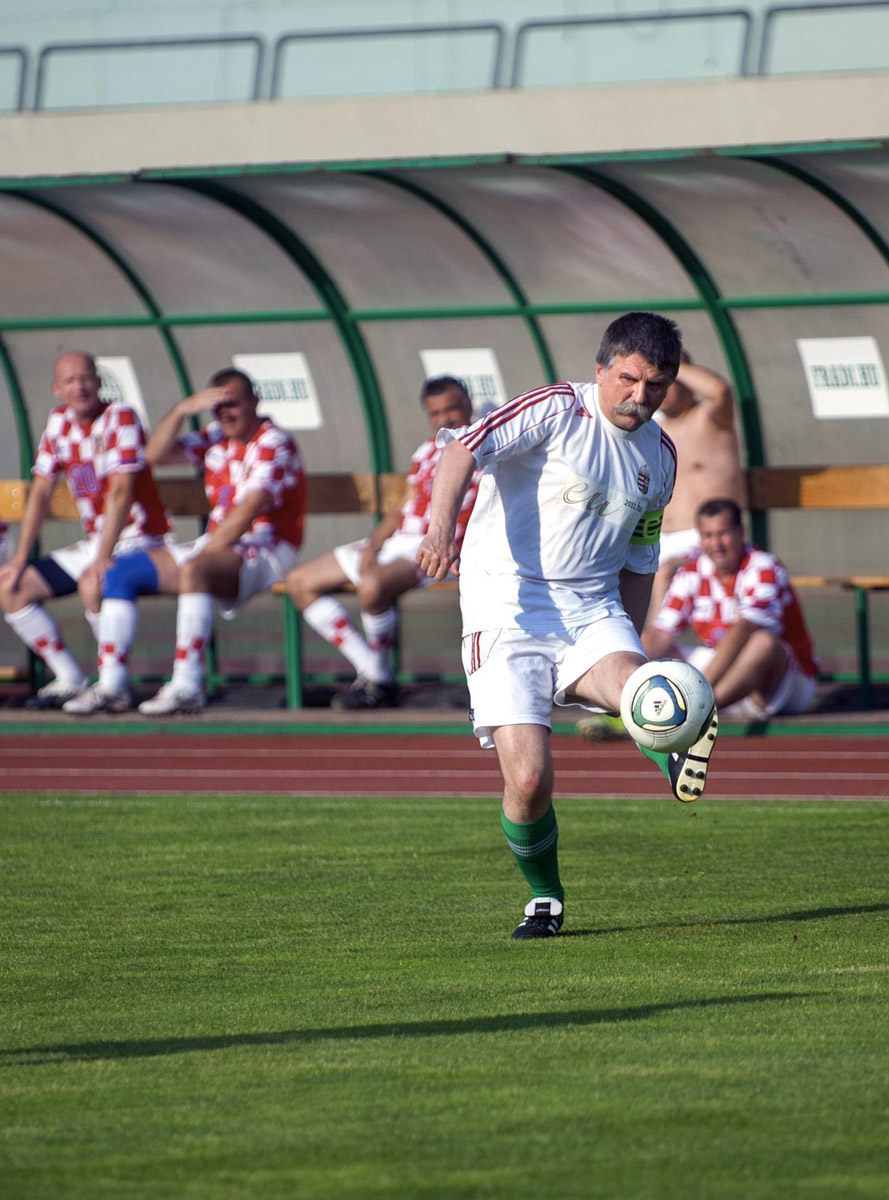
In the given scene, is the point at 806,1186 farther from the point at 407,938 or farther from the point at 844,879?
the point at 844,879

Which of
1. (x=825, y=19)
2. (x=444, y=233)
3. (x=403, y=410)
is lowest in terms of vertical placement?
(x=403, y=410)

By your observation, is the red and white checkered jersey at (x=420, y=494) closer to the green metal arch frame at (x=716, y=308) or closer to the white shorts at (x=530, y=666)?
the green metal arch frame at (x=716, y=308)

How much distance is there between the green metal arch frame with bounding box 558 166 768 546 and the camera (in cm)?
1116

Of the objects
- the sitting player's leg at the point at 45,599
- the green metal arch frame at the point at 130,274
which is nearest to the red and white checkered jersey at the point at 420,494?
the sitting player's leg at the point at 45,599

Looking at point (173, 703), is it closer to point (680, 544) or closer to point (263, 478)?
point (263, 478)

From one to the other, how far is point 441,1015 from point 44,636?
7.82 metres

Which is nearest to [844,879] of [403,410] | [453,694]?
[453,694]

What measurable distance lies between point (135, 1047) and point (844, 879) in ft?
9.30

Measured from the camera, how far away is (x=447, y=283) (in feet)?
40.7

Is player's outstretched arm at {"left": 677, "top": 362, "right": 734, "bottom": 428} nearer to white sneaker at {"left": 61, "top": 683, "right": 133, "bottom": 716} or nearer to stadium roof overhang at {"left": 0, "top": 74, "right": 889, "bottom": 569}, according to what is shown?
stadium roof overhang at {"left": 0, "top": 74, "right": 889, "bottom": 569}

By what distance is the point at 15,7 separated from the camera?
25406mm

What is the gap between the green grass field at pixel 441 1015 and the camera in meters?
3.26

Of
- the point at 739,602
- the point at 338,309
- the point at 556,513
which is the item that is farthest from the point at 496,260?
the point at 556,513

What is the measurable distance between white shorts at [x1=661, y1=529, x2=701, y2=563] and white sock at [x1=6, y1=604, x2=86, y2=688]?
353 cm
